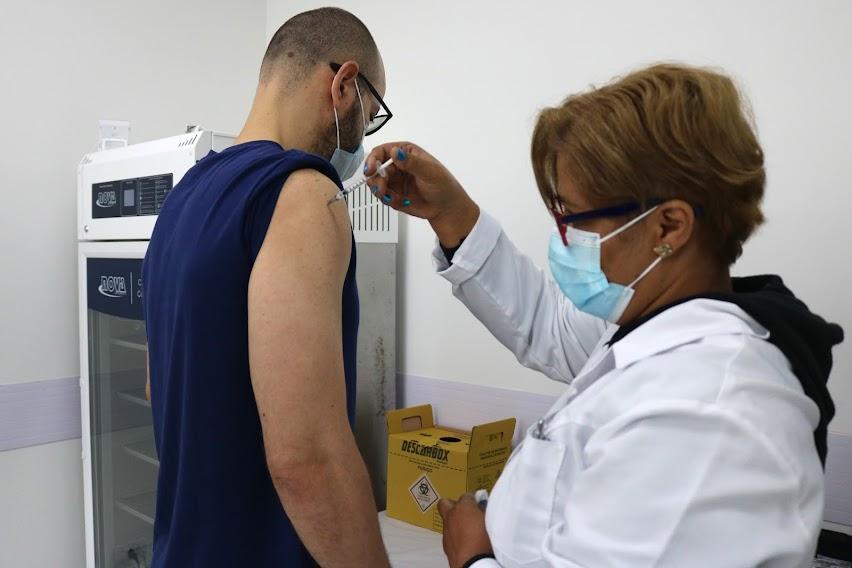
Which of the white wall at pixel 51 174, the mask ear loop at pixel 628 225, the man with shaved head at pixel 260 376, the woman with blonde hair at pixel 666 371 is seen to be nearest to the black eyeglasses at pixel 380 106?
the man with shaved head at pixel 260 376

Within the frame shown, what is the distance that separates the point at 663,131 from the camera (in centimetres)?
87

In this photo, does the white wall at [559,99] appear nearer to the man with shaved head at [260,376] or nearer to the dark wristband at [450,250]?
the dark wristband at [450,250]

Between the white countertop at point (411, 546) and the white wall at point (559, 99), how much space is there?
0.53 m

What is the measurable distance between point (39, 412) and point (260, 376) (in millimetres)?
1751

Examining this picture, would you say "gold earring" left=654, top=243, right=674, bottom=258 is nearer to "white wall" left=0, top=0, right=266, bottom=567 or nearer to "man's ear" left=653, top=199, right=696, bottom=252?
"man's ear" left=653, top=199, right=696, bottom=252

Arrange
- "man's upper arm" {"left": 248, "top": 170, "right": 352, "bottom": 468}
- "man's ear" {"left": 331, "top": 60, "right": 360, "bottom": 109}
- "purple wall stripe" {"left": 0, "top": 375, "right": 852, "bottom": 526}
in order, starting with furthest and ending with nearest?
"purple wall stripe" {"left": 0, "top": 375, "right": 852, "bottom": 526}
"man's ear" {"left": 331, "top": 60, "right": 360, "bottom": 109}
"man's upper arm" {"left": 248, "top": 170, "right": 352, "bottom": 468}

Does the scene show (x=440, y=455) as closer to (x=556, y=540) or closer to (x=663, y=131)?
(x=556, y=540)

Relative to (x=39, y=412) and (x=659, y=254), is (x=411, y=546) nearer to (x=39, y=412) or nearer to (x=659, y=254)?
(x=659, y=254)

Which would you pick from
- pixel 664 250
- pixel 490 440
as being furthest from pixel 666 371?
pixel 490 440

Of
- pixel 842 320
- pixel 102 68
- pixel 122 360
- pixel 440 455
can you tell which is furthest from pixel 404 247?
pixel 842 320

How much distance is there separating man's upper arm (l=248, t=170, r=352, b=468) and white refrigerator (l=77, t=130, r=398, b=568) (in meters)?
1.27

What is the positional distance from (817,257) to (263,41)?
2.40 meters

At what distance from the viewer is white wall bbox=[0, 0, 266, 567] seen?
2.30 m

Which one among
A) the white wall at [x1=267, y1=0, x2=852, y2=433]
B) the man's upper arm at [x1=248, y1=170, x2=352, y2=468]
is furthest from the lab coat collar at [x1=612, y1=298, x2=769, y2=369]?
the white wall at [x1=267, y1=0, x2=852, y2=433]
